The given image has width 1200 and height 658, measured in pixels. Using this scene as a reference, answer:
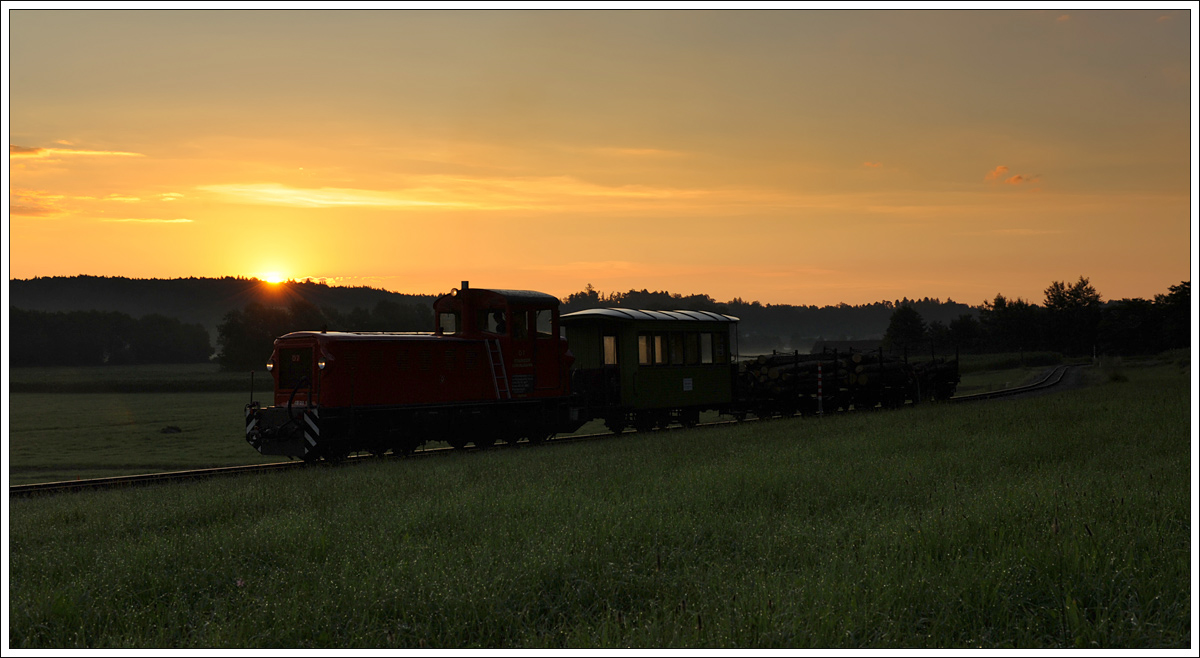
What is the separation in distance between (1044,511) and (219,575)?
6940 millimetres

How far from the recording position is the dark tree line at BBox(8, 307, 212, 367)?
96750mm

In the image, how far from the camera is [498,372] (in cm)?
1847

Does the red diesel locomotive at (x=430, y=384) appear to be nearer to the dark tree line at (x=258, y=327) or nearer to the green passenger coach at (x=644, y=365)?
the green passenger coach at (x=644, y=365)

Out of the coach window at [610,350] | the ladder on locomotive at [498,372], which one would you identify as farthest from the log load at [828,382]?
the ladder on locomotive at [498,372]

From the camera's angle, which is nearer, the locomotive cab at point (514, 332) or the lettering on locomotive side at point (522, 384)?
the locomotive cab at point (514, 332)

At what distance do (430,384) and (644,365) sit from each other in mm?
6267

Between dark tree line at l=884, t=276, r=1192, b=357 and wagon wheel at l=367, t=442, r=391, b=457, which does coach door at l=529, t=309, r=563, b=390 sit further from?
dark tree line at l=884, t=276, r=1192, b=357

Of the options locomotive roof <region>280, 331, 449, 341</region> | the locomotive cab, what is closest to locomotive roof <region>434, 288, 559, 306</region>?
the locomotive cab

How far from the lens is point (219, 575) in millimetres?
6352

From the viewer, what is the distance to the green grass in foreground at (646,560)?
4.90 metres

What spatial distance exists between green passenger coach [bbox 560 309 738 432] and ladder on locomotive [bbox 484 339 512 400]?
2529 millimetres

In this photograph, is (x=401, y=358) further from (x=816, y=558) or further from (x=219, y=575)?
(x=816, y=558)

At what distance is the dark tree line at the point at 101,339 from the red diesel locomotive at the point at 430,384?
97300 millimetres

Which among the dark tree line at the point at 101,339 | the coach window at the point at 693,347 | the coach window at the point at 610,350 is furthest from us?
the dark tree line at the point at 101,339
